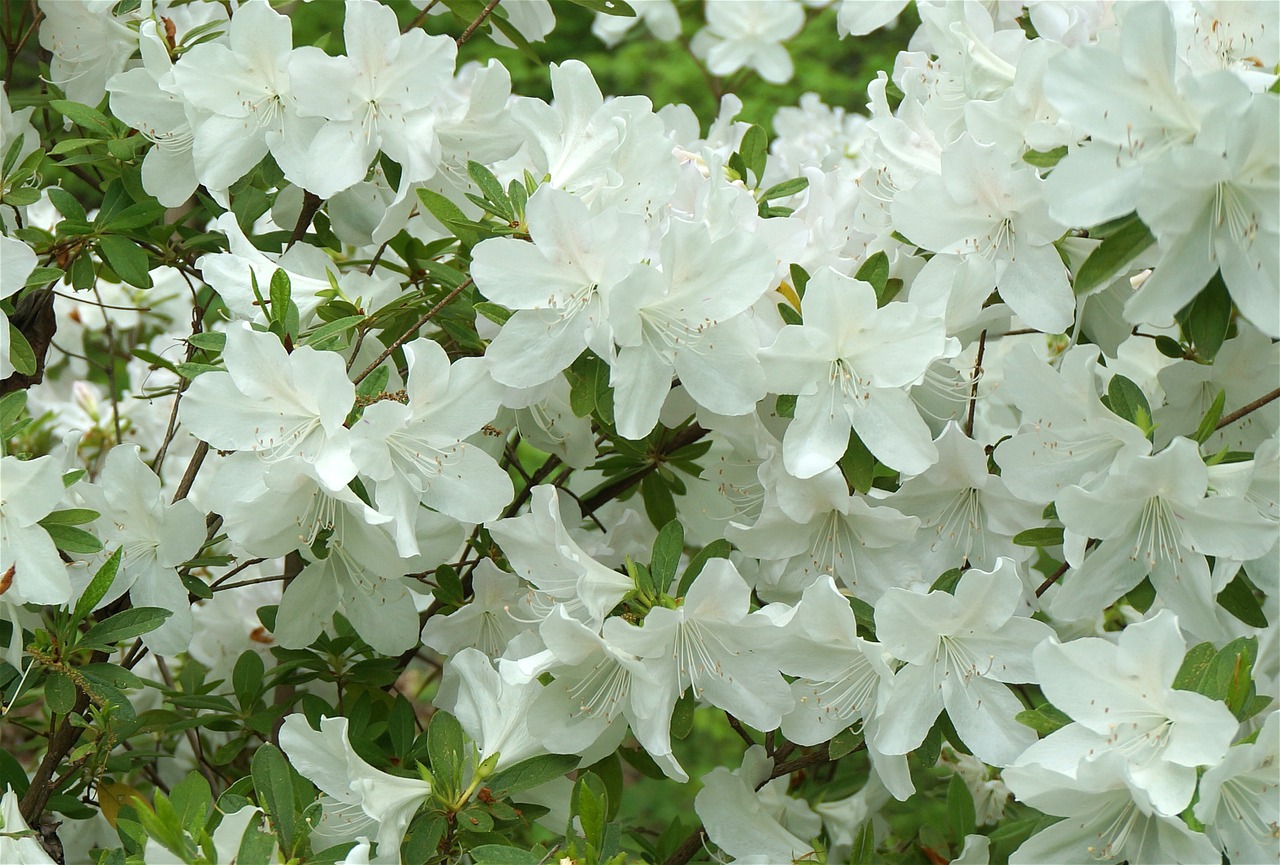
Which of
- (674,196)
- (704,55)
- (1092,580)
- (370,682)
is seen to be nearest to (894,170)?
(674,196)

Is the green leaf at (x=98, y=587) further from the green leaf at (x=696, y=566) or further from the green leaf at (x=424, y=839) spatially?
the green leaf at (x=696, y=566)

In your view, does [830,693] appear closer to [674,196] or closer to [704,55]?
[674,196]

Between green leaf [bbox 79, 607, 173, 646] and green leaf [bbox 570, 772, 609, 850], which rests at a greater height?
green leaf [bbox 79, 607, 173, 646]

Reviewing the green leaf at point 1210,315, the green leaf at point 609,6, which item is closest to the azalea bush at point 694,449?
the green leaf at point 1210,315

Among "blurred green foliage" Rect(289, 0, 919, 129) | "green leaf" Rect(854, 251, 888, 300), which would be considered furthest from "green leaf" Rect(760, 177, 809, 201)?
"blurred green foliage" Rect(289, 0, 919, 129)

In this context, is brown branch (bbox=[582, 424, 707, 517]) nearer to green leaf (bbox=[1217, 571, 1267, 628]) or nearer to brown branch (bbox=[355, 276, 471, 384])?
brown branch (bbox=[355, 276, 471, 384])

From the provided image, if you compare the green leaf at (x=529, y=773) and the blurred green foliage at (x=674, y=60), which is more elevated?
the green leaf at (x=529, y=773)
